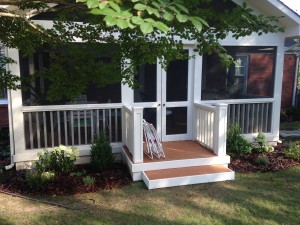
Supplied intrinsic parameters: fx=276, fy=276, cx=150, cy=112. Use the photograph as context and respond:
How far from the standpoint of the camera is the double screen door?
6156 mm

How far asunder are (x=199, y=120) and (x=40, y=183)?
3560 mm

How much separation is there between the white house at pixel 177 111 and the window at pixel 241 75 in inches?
0.9

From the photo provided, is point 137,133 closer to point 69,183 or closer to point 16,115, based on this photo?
point 69,183

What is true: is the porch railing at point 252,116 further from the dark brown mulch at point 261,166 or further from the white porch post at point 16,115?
the white porch post at point 16,115

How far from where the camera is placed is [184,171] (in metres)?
5.08

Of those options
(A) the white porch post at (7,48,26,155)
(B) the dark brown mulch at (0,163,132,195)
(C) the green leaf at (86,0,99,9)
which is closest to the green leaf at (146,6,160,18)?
(C) the green leaf at (86,0,99,9)

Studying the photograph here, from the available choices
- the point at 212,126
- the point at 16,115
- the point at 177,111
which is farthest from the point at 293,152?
the point at 16,115

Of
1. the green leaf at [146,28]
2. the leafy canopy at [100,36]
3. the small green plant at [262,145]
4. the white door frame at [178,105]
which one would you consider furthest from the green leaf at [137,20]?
the small green plant at [262,145]

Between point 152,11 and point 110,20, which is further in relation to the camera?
point 152,11

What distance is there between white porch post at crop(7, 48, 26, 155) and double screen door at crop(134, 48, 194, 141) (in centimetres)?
236

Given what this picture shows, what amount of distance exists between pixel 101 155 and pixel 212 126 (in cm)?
233

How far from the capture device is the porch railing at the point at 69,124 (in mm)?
5543

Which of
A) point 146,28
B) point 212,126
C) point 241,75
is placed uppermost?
point 146,28

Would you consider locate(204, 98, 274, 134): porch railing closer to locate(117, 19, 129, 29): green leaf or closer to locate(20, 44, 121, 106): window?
locate(20, 44, 121, 106): window
